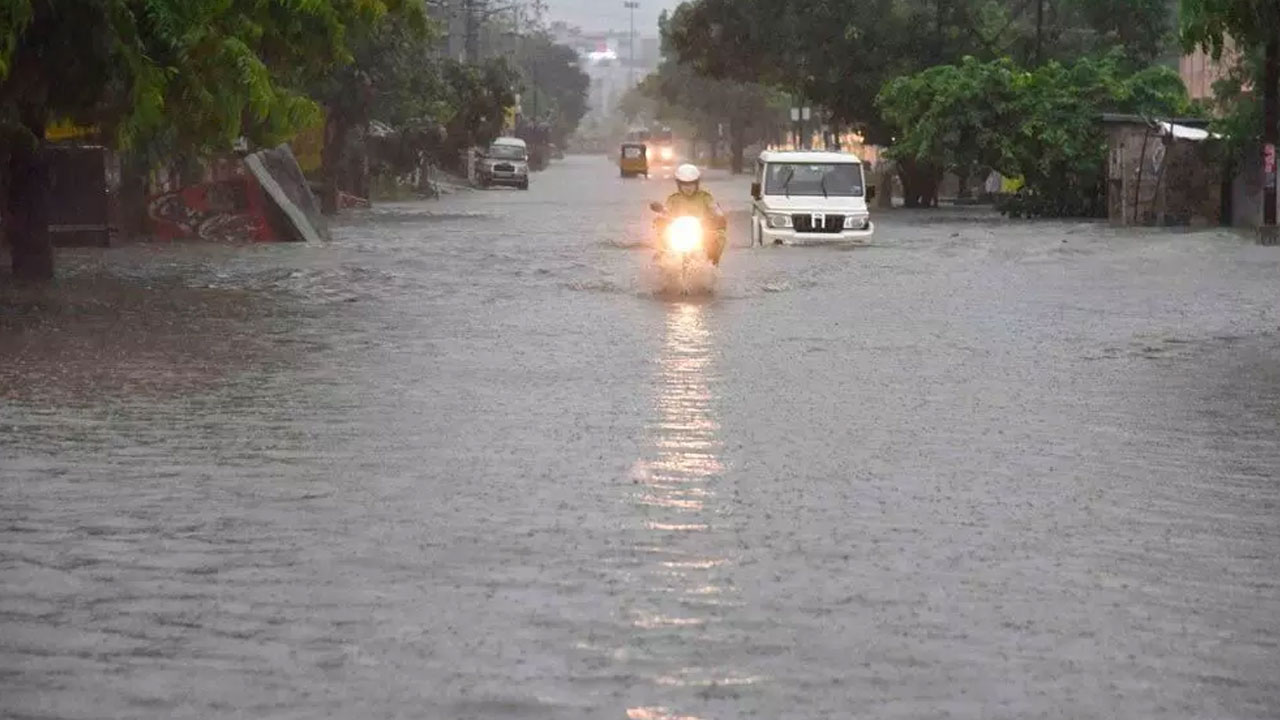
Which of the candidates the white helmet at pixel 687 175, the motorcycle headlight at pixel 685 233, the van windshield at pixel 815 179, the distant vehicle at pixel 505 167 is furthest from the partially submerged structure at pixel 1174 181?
the distant vehicle at pixel 505 167

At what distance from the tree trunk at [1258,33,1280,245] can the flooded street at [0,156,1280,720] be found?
15.3m

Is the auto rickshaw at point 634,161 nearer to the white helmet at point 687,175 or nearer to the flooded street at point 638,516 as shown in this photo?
the white helmet at point 687,175

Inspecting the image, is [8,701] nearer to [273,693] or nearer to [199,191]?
[273,693]

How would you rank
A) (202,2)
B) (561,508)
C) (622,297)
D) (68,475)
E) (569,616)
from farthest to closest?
(622,297) < (202,2) < (68,475) < (561,508) < (569,616)

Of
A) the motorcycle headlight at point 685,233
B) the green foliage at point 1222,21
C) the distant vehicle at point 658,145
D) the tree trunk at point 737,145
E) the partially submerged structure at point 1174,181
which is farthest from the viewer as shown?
the distant vehicle at point 658,145

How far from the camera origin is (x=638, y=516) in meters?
9.03

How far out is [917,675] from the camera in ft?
20.4

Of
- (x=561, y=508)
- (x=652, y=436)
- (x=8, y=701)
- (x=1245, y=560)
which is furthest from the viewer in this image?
(x=652, y=436)

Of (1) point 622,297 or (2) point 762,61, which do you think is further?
(2) point 762,61

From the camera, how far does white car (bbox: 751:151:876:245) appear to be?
33844mm

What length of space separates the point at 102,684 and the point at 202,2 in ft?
47.9

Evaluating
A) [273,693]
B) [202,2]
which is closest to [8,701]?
[273,693]

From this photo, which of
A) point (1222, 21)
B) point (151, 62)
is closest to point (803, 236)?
point (1222, 21)

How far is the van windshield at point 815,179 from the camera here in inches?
→ 1364
